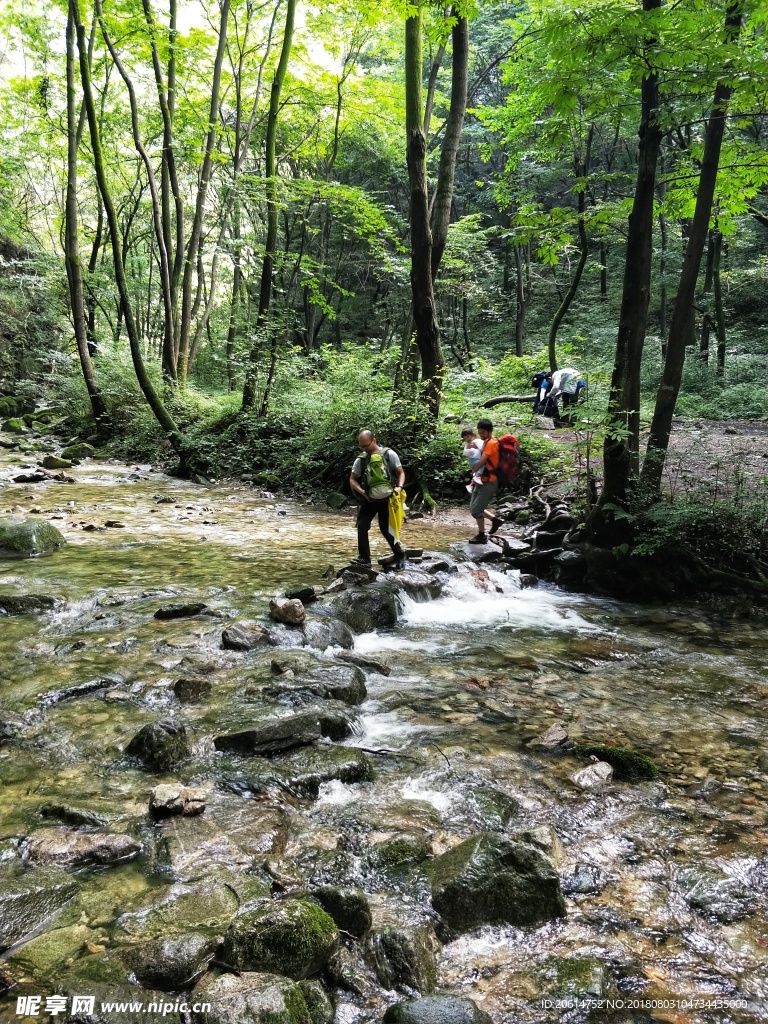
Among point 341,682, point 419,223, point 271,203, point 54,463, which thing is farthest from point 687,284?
point 54,463

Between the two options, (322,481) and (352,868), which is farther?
(322,481)

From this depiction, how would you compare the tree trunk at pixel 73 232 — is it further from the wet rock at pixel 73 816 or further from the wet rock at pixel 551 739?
the wet rock at pixel 551 739

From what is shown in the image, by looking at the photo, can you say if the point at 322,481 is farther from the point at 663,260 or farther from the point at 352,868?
the point at 663,260

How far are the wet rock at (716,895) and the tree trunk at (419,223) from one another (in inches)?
506

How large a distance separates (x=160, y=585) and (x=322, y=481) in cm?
915

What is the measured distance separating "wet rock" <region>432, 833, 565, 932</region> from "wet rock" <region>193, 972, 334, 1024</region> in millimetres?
835

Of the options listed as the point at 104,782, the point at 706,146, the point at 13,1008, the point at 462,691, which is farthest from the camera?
the point at 706,146

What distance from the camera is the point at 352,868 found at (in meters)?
3.48

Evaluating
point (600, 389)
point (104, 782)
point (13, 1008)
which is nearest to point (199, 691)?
point (104, 782)

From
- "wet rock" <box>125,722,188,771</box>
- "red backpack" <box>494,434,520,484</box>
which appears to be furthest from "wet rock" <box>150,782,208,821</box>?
"red backpack" <box>494,434,520,484</box>

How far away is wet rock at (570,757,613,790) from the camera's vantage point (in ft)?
14.5

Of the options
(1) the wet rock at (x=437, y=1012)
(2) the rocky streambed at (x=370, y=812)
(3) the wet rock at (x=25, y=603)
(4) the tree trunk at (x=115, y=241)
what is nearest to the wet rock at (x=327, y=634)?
(2) the rocky streambed at (x=370, y=812)

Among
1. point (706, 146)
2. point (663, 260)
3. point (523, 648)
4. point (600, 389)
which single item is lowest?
point (523, 648)

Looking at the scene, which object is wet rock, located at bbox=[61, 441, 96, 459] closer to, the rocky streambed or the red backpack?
the rocky streambed
